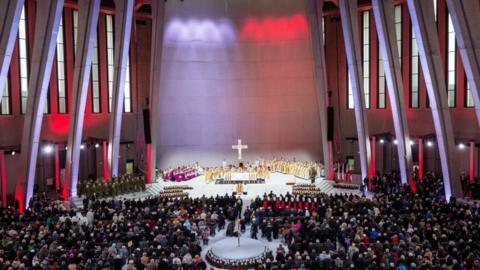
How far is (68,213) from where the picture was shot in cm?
2206

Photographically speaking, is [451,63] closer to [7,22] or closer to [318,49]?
[318,49]

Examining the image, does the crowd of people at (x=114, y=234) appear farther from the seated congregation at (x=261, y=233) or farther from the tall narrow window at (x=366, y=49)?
the tall narrow window at (x=366, y=49)

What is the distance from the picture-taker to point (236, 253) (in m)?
17.7

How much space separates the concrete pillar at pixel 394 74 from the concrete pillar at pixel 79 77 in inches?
622

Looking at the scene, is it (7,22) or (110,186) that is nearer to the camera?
(7,22)

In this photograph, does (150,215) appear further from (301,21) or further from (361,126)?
(301,21)

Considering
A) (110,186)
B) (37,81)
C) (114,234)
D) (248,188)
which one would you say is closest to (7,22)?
(37,81)

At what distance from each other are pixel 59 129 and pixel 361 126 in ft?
64.6

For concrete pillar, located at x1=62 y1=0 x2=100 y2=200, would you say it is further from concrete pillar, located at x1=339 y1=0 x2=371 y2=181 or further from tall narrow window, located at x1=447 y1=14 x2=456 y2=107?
tall narrow window, located at x1=447 y1=14 x2=456 y2=107

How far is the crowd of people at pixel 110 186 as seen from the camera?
1110 inches

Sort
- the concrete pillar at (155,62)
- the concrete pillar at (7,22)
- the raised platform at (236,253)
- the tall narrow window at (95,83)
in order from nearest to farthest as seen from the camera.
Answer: the raised platform at (236,253), the concrete pillar at (7,22), the concrete pillar at (155,62), the tall narrow window at (95,83)

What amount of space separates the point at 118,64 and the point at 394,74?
16663 millimetres

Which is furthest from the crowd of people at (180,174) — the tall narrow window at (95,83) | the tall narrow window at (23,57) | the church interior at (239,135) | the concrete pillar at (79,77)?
the tall narrow window at (23,57)

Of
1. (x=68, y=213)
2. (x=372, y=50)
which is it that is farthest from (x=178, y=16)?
(x=68, y=213)
